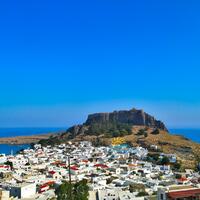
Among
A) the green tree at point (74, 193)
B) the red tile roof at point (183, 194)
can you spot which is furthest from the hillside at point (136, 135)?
the red tile roof at point (183, 194)

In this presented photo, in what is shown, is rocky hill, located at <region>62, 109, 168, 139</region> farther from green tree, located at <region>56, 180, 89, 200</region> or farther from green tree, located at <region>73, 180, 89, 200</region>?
green tree, located at <region>56, 180, 89, 200</region>

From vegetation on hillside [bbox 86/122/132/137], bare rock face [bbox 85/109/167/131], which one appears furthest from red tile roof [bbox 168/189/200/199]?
bare rock face [bbox 85/109/167/131]

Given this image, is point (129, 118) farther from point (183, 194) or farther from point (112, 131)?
point (183, 194)

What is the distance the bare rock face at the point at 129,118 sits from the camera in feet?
459

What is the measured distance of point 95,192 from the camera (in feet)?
113

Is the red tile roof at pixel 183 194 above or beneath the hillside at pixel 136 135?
beneath

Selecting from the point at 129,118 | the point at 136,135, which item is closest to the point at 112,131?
the point at 136,135

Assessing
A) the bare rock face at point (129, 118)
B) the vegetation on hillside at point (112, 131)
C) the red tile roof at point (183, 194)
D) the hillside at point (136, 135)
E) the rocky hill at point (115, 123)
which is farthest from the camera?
the bare rock face at point (129, 118)

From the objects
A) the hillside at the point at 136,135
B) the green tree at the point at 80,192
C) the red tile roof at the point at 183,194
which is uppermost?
the hillside at the point at 136,135

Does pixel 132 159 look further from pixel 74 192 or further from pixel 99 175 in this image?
pixel 74 192

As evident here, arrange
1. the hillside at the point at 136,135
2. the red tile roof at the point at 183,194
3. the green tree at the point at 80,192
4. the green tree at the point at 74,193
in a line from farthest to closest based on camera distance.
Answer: the hillside at the point at 136,135 < the green tree at the point at 80,192 < the green tree at the point at 74,193 < the red tile roof at the point at 183,194

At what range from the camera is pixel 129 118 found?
14862 cm

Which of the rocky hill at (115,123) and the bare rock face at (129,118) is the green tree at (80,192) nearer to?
the rocky hill at (115,123)

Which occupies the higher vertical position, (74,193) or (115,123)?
(115,123)
